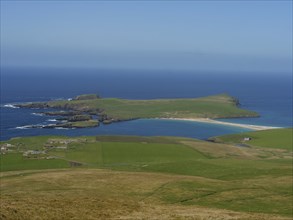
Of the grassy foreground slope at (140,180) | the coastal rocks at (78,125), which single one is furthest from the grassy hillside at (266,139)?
the coastal rocks at (78,125)

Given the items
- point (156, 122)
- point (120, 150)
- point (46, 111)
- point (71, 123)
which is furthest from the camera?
point (46, 111)

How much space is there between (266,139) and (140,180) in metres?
68.2

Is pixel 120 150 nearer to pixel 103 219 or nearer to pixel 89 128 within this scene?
pixel 89 128

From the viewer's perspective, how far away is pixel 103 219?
35.8 metres

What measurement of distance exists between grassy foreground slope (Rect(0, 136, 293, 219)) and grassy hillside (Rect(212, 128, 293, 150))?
246 inches

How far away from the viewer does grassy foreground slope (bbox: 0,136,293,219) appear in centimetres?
4041

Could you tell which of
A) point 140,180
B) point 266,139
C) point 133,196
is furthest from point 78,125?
point 133,196

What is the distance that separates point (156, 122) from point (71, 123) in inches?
1313

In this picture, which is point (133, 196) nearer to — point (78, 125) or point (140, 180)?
point (140, 180)

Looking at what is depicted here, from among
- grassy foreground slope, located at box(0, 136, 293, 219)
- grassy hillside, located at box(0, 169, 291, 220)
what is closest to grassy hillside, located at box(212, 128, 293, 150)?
grassy foreground slope, located at box(0, 136, 293, 219)

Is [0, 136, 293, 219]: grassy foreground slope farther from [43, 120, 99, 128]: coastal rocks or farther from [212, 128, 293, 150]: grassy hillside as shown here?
[43, 120, 99, 128]: coastal rocks

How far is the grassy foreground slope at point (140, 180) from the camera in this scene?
133 feet

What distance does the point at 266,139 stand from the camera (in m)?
126

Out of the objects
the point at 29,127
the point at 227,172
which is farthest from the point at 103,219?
the point at 29,127
